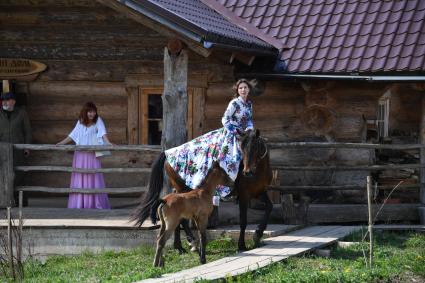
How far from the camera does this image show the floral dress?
10.0 metres

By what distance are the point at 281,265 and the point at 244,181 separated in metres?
1.69

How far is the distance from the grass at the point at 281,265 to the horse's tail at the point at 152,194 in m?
0.57

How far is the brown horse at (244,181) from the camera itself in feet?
31.8

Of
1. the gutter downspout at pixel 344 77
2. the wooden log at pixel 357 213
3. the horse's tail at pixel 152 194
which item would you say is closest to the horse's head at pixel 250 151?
the horse's tail at pixel 152 194

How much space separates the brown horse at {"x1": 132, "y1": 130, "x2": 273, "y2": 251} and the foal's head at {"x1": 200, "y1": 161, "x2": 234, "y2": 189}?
26 centimetres

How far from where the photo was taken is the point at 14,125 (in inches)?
511

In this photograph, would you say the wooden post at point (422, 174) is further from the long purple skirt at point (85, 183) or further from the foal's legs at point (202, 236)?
the long purple skirt at point (85, 183)

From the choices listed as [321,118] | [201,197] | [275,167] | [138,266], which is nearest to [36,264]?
[138,266]

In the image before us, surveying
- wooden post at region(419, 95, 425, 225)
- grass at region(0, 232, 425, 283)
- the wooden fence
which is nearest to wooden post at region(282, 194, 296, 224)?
the wooden fence

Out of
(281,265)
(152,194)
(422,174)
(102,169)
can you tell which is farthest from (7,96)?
(422,174)

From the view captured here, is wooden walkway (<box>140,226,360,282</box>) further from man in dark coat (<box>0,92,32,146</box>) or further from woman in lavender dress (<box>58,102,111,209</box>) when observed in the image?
man in dark coat (<box>0,92,32,146</box>)

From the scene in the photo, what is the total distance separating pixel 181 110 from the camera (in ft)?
35.4

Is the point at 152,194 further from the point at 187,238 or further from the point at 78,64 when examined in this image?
the point at 78,64

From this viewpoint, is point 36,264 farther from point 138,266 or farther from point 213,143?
point 213,143
